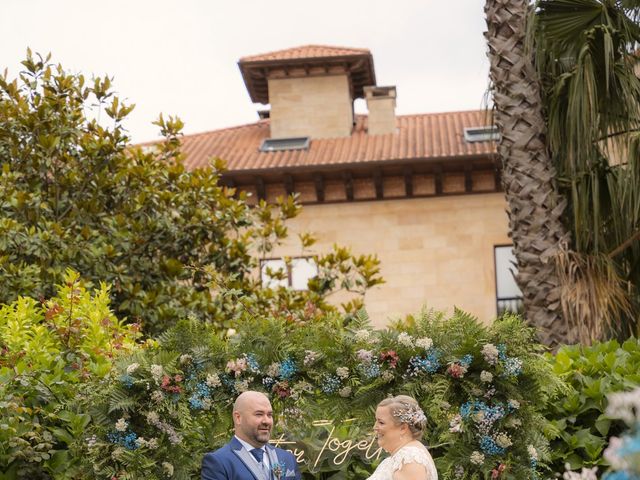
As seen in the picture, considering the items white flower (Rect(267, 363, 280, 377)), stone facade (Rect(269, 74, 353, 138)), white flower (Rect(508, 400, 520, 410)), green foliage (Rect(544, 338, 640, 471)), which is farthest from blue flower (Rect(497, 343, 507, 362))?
stone facade (Rect(269, 74, 353, 138))

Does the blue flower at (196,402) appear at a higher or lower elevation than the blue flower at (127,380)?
lower

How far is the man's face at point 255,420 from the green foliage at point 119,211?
7610 millimetres

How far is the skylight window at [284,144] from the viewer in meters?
26.7

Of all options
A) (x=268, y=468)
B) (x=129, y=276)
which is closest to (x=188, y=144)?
(x=129, y=276)

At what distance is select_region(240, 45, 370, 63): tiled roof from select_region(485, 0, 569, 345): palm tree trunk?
1657 cm

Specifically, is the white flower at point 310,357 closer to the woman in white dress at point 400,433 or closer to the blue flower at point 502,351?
the blue flower at point 502,351

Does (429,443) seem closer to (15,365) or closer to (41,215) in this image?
(15,365)

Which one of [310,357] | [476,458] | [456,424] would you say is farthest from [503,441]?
[310,357]

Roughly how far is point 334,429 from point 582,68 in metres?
5.38

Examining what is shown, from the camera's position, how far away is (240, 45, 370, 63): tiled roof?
92.0ft

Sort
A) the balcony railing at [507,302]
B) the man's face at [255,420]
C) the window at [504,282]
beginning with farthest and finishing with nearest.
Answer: the window at [504,282], the balcony railing at [507,302], the man's face at [255,420]

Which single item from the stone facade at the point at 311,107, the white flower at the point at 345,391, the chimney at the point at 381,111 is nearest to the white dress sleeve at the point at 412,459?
the white flower at the point at 345,391

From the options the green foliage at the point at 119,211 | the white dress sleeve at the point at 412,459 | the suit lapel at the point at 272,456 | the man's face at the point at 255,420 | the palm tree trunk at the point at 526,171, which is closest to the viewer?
the white dress sleeve at the point at 412,459

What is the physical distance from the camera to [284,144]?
27.3 m
